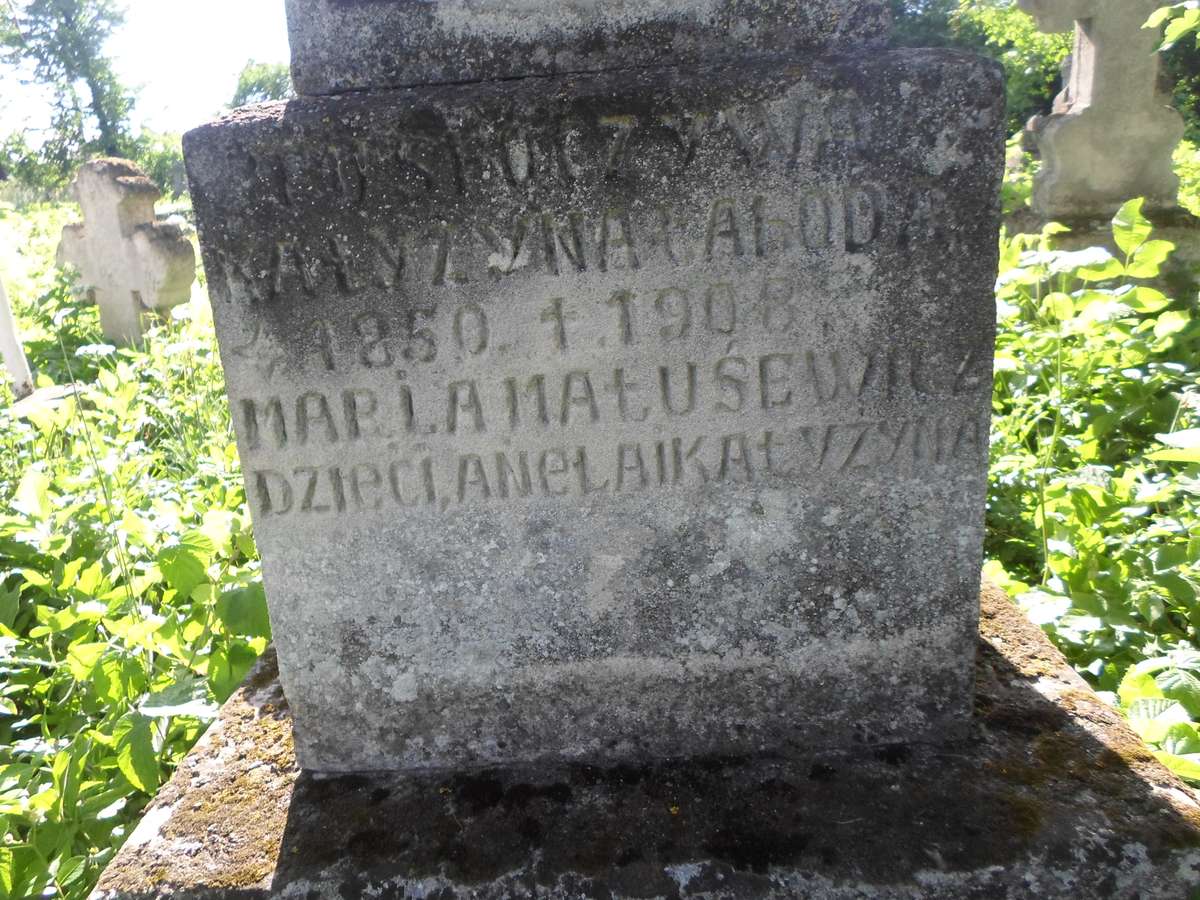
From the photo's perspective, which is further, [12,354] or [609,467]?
[12,354]

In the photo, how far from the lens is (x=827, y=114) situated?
1.32 metres

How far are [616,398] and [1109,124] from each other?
4.93 metres

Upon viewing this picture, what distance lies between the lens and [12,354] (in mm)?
6270

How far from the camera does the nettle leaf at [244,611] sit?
77.8 inches

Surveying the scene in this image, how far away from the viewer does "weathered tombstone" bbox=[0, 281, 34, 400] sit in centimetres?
611

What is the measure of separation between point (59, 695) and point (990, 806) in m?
2.40

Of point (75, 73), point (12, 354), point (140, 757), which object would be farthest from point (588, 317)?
point (75, 73)

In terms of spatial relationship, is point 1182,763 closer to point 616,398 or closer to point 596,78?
point 616,398

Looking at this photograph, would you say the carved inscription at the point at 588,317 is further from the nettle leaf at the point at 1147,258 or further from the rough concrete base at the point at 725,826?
the nettle leaf at the point at 1147,258

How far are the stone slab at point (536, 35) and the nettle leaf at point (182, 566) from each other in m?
1.18

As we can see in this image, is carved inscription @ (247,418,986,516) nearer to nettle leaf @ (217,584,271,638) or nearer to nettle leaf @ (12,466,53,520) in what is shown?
nettle leaf @ (217,584,271,638)

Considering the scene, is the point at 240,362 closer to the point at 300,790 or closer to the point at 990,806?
the point at 300,790

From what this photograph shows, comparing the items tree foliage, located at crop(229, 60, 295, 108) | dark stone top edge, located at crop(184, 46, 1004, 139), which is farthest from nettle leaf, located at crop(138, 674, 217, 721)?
tree foliage, located at crop(229, 60, 295, 108)

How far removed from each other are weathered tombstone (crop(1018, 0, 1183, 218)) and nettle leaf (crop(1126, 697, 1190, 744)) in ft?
14.1
